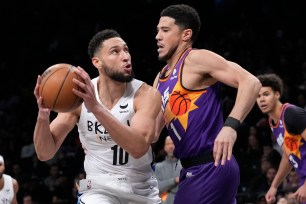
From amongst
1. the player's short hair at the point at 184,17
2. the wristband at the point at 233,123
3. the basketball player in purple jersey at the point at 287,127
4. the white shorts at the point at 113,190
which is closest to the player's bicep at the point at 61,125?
the white shorts at the point at 113,190

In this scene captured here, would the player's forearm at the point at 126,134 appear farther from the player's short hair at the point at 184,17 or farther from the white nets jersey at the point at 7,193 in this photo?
the white nets jersey at the point at 7,193

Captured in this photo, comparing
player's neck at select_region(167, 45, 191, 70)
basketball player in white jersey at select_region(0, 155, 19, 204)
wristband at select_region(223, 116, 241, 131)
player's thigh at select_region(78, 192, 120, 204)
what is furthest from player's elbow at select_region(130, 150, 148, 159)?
basketball player in white jersey at select_region(0, 155, 19, 204)

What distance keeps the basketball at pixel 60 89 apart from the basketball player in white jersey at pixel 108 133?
17cm

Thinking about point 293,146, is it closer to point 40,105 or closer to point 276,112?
point 276,112

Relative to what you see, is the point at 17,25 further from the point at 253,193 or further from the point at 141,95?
the point at 141,95

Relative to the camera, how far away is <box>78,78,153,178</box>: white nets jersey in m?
4.38

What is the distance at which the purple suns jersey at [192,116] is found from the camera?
439 cm

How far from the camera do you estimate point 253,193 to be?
8.89m

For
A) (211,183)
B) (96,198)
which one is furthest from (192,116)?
(96,198)

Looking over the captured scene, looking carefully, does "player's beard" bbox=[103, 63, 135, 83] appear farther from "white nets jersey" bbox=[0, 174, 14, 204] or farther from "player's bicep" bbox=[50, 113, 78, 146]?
"white nets jersey" bbox=[0, 174, 14, 204]

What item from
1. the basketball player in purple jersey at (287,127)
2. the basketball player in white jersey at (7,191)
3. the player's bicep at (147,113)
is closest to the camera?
the player's bicep at (147,113)

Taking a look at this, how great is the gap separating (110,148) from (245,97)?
102 cm

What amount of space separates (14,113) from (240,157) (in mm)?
5968

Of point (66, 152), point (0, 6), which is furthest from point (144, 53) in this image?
point (0, 6)
